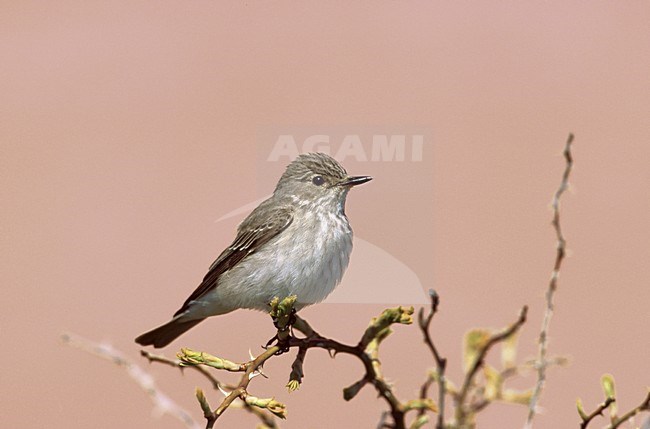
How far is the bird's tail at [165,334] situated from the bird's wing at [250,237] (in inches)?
2.6

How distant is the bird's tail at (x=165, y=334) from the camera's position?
8.46 feet

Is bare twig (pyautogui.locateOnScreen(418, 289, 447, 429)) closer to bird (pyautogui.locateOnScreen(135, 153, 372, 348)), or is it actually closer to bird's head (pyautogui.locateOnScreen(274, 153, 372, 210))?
bird (pyautogui.locateOnScreen(135, 153, 372, 348))

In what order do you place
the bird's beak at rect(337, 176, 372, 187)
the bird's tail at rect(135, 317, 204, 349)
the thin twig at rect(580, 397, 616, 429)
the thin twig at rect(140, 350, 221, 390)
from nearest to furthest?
the thin twig at rect(580, 397, 616, 429) → the thin twig at rect(140, 350, 221, 390) → the bird's beak at rect(337, 176, 372, 187) → the bird's tail at rect(135, 317, 204, 349)

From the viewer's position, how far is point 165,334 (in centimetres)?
261

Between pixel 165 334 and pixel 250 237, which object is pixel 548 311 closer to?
pixel 250 237

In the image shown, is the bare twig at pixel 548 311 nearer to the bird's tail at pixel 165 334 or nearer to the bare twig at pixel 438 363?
the bare twig at pixel 438 363

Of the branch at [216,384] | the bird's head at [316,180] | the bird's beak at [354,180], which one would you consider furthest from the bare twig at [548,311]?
the bird's head at [316,180]

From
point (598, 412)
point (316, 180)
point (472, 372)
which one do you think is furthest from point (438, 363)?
point (316, 180)

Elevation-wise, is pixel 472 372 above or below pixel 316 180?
below

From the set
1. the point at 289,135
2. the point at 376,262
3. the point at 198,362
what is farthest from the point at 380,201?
the point at 198,362

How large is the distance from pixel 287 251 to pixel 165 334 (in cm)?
58

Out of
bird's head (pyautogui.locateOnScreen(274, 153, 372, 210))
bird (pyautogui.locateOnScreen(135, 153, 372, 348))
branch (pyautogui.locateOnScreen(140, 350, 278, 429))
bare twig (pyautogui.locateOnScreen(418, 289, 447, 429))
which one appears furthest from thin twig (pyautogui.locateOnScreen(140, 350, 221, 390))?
bird's head (pyautogui.locateOnScreen(274, 153, 372, 210))

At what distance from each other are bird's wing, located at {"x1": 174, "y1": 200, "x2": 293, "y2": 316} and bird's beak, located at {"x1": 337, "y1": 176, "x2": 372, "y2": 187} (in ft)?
0.65

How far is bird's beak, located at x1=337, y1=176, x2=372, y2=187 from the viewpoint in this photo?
83.6 inches
